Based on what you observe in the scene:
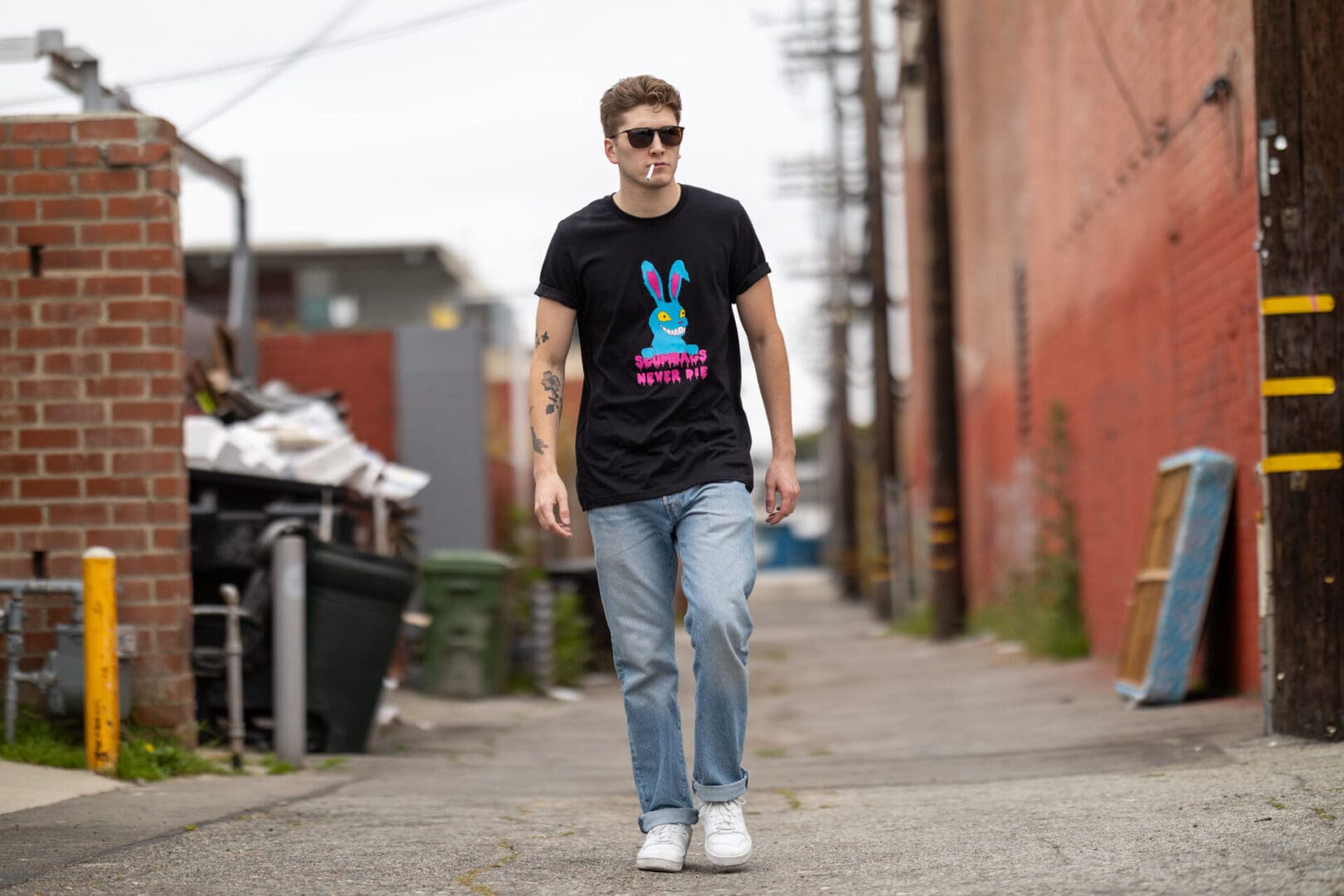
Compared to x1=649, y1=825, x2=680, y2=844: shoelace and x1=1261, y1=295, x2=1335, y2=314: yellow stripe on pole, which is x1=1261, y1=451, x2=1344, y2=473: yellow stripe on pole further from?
x1=649, y1=825, x2=680, y2=844: shoelace

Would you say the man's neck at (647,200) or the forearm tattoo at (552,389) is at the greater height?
the man's neck at (647,200)

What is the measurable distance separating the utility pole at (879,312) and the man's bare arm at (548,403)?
2140 centimetres

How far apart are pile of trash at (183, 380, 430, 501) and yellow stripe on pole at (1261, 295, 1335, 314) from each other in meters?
4.86

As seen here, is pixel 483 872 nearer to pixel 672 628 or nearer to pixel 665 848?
pixel 665 848

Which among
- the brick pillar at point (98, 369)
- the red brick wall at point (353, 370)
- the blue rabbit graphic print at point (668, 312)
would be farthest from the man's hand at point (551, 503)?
the red brick wall at point (353, 370)

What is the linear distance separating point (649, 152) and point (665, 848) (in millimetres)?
1784

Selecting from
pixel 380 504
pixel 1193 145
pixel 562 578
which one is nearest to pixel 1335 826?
pixel 1193 145

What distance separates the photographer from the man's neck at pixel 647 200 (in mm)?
4660

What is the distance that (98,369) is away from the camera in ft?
24.0

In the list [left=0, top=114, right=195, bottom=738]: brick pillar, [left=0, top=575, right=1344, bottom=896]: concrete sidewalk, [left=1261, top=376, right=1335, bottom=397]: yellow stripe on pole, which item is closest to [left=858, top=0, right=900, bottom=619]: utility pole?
[left=0, top=575, right=1344, bottom=896]: concrete sidewalk

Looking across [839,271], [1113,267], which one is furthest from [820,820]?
[839,271]

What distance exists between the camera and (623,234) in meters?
4.67

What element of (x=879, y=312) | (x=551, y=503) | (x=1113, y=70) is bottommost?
(x=551, y=503)

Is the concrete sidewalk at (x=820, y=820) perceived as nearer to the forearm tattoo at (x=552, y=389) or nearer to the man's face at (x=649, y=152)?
the forearm tattoo at (x=552, y=389)
